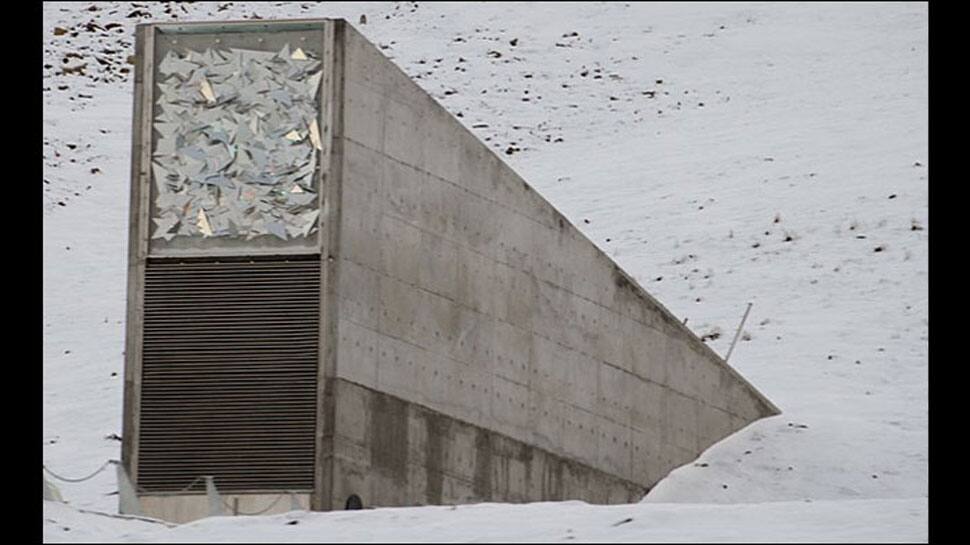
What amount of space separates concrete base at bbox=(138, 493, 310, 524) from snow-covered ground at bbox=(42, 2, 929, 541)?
1.23 meters

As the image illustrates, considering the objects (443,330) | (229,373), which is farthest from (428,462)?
(229,373)

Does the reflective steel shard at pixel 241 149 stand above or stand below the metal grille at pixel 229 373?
above

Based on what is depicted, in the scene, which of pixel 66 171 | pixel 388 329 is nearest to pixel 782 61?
pixel 66 171

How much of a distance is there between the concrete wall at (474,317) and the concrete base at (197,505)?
46 centimetres

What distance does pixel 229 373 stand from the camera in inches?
554

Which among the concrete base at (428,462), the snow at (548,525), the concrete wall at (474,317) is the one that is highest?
the concrete wall at (474,317)

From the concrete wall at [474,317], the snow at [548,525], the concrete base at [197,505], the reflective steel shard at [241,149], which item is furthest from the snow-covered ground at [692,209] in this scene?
the reflective steel shard at [241,149]

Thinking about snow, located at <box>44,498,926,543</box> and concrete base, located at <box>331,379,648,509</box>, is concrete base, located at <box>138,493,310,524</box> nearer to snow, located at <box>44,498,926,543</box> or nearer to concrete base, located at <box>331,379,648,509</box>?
concrete base, located at <box>331,379,648,509</box>

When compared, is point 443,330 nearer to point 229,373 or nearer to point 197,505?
point 229,373

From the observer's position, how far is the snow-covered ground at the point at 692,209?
1231 centimetres

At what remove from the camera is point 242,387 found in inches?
552

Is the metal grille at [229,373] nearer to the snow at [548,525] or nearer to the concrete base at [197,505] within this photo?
the concrete base at [197,505]
